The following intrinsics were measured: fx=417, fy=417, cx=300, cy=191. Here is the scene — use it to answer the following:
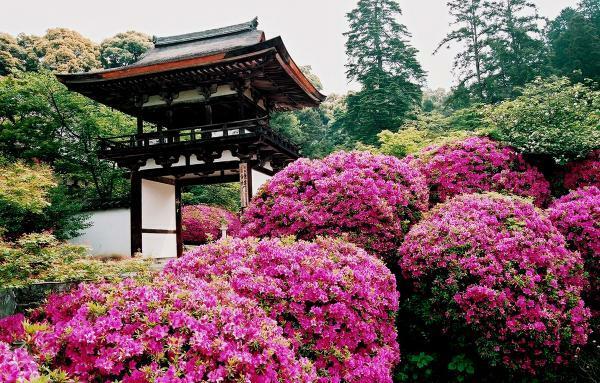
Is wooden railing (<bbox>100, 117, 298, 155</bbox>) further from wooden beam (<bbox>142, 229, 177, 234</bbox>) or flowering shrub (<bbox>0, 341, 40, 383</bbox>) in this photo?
flowering shrub (<bbox>0, 341, 40, 383</bbox>)

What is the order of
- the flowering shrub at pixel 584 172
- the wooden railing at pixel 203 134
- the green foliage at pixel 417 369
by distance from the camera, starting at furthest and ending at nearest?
the wooden railing at pixel 203 134, the flowering shrub at pixel 584 172, the green foliage at pixel 417 369

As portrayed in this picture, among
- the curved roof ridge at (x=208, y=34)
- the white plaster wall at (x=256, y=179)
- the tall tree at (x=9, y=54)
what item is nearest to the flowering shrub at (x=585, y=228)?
the white plaster wall at (x=256, y=179)

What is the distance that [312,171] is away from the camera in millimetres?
6246

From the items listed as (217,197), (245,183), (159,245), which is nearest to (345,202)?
(245,183)

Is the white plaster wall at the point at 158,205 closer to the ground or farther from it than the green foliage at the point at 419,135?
closer to the ground

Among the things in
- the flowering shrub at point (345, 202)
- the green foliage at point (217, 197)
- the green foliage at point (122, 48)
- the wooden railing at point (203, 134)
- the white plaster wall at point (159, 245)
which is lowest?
the white plaster wall at point (159, 245)

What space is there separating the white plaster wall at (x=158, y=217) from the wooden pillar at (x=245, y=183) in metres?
3.60

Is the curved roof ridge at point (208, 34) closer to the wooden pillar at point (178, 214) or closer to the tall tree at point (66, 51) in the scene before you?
the wooden pillar at point (178, 214)

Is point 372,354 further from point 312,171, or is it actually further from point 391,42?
point 391,42

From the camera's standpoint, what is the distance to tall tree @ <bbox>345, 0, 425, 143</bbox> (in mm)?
29328

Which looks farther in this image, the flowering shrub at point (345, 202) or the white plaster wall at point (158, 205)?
the white plaster wall at point (158, 205)

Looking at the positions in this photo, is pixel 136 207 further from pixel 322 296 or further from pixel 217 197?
pixel 322 296

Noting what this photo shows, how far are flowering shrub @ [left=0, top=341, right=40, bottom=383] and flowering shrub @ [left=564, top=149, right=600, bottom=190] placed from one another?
8.06 m

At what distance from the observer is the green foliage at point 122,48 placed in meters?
34.2
